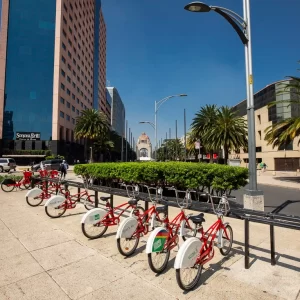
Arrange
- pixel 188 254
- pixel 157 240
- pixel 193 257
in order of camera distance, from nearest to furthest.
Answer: pixel 188 254 < pixel 193 257 < pixel 157 240

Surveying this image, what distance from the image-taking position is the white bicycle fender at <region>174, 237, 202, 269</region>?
134 inches

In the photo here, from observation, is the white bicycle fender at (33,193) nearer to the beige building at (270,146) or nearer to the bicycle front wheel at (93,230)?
the bicycle front wheel at (93,230)

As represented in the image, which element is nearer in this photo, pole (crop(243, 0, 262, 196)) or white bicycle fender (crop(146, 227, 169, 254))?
white bicycle fender (crop(146, 227, 169, 254))

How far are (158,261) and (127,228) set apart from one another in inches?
35.4

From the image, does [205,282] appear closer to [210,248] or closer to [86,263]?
[210,248]

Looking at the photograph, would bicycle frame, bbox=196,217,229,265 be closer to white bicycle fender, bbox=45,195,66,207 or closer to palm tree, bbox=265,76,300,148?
white bicycle fender, bbox=45,195,66,207

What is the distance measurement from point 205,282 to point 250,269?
99 cm

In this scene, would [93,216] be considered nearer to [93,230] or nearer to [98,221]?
[98,221]

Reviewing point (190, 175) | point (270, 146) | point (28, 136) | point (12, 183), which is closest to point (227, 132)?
point (270, 146)

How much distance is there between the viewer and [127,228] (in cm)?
471

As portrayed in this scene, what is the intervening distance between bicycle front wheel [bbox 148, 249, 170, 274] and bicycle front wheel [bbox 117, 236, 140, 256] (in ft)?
2.73

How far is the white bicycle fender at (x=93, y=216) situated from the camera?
5580 millimetres

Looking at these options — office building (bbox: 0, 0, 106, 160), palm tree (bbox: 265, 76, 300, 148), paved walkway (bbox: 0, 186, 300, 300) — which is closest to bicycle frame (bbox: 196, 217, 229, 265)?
paved walkway (bbox: 0, 186, 300, 300)

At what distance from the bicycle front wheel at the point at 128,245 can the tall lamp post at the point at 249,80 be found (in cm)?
494
